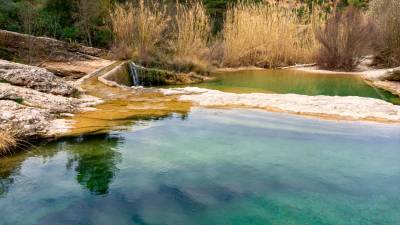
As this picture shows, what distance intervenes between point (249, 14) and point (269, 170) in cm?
1016

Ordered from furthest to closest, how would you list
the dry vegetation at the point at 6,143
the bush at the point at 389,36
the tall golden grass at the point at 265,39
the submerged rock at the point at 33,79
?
1. the tall golden grass at the point at 265,39
2. the bush at the point at 389,36
3. the submerged rock at the point at 33,79
4. the dry vegetation at the point at 6,143

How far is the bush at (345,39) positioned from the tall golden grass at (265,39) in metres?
0.92

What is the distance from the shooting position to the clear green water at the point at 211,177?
3137 millimetres

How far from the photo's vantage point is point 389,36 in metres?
12.6

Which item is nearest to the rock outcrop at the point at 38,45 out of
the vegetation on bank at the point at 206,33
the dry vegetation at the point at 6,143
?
the vegetation on bank at the point at 206,33

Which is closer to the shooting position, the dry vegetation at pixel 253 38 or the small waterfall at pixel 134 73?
the small waterfall at pixel 134 73

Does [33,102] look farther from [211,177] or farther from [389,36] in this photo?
[389,36]

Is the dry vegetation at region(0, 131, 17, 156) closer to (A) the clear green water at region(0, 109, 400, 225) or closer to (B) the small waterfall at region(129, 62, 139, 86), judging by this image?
(A) the clear green water at region(0, 109, 400, 225)

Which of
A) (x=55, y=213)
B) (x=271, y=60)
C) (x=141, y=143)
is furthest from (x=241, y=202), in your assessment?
(x=271, y=60)

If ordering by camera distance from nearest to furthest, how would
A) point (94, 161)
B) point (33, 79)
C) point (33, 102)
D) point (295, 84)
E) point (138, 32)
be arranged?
point (94, 161) < point (33, 102) < point (33, 79) < point (295, 84) < point (138, 32)

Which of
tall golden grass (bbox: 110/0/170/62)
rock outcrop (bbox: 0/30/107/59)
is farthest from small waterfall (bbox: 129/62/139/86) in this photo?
rock outcrop (bbox: 0/30/107/59)

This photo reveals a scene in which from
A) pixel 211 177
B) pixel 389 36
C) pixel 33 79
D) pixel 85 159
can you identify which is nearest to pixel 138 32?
pixel 33 79

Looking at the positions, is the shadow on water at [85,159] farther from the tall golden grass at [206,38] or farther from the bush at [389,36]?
the bush at [389,36]

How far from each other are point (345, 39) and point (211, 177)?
9.97 meters
